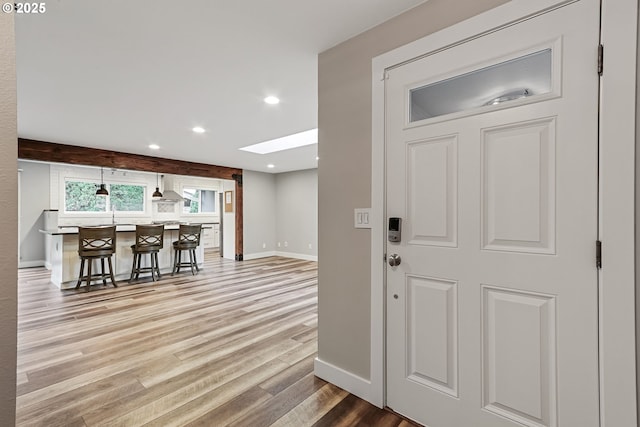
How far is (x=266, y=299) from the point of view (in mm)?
Answer: 4293

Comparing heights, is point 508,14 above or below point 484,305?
above

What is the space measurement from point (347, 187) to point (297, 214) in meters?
6.31

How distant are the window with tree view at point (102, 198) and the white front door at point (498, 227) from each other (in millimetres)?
8458

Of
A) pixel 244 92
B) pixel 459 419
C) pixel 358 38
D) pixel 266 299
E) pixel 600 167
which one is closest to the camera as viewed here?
pixel 600 167

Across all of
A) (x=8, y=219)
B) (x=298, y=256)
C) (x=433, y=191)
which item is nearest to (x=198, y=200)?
(x=298, y=256)

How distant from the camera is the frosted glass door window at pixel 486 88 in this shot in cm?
135

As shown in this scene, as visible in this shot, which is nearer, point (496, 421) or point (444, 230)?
point (496, 421)

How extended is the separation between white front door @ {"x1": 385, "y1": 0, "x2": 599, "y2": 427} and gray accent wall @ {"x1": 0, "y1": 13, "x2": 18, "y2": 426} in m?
1.62

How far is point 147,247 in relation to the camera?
5285mm

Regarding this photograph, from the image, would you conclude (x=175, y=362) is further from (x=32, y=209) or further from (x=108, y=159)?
(x=32, y=209)

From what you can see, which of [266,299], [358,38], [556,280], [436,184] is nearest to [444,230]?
[436,184]

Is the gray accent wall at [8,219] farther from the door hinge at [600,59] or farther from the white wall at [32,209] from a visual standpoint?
the white wall at [32,209]

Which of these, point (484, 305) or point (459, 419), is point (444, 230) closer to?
point (484, 305)

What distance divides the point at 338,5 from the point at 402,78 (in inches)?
Result: 22.4
